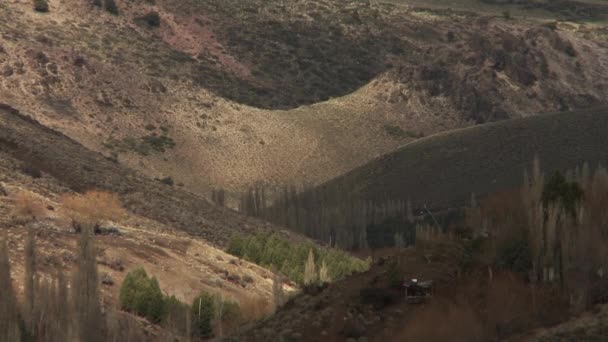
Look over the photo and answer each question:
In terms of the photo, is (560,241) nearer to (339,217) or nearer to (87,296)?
(87,296)

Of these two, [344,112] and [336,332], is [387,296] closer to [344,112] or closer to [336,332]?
[336,332]

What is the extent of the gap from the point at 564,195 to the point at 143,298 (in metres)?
17.4

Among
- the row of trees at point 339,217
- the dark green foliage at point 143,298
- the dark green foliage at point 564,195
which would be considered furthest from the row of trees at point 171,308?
the row of trees at point 339,217

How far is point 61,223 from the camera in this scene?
70.1m

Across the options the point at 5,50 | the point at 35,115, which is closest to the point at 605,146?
the point at 35,115

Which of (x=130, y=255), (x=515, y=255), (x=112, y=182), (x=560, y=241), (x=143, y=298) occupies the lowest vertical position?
(x=112, y=182)

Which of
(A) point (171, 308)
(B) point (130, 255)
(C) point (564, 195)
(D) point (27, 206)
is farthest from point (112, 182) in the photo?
(C) point (564, 195)

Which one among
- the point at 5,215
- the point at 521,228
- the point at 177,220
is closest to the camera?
the point at 521,228

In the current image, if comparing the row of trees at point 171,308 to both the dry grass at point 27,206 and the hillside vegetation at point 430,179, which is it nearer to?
the dry grass at point 27,206

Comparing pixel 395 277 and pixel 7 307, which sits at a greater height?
pixel 395 277

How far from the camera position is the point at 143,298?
59.8m

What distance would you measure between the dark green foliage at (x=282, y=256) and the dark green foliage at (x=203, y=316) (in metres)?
16.8

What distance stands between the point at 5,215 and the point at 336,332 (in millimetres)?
27613

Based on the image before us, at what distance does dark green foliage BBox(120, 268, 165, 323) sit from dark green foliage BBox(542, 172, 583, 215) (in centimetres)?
1604
